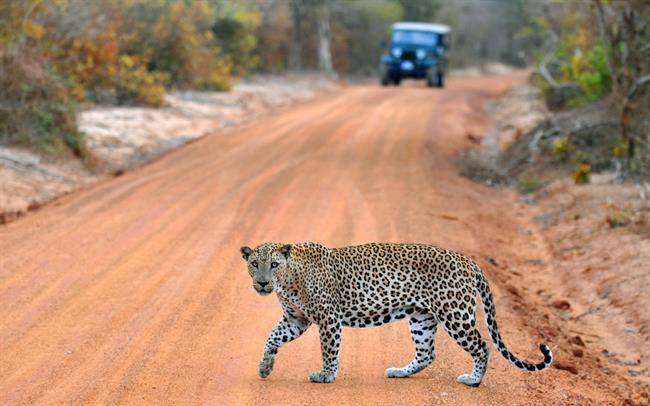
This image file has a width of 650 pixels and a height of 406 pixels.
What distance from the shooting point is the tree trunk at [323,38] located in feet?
161

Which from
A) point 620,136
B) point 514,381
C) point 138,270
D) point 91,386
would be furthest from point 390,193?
point 91,386

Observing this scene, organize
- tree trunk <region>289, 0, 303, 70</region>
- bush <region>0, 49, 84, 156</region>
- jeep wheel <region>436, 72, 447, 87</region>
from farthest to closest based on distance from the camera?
1. tree trunk <region>289, 0, 303, 70</region>
2. jeep wheel <region>436, 72, 447, 87</region>
3. bush <region>0, 49, 84, 156</region>

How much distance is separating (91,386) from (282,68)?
3893cm

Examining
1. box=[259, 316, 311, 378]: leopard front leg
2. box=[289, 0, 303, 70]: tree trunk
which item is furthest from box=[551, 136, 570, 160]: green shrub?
box=[289, 0, 303, 70]: tree trunk

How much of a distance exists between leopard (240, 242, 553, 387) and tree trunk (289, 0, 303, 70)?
40421 mm

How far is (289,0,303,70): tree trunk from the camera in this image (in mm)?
48094

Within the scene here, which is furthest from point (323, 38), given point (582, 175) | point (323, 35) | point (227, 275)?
point (227, 275)

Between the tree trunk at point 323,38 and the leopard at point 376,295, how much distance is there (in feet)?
137

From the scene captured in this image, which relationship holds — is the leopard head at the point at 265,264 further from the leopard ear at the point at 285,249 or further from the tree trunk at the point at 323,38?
the tree trunk at the point at 323,38

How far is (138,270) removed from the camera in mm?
11797

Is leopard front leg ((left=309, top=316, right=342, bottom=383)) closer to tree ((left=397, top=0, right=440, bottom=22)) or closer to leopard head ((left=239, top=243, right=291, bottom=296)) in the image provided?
leopard head ((left=239, top=243, right=291, bottom=296))

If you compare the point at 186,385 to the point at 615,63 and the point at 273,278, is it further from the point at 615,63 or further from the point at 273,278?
the point at 615,63

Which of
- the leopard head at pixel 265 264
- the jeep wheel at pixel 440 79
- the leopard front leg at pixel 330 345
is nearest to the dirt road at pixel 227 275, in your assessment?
the leopard front leg at pixel 330 345

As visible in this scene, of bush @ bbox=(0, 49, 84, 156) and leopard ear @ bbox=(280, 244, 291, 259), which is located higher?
leopard ear @ bbox=(280, 244, 291, 259)
